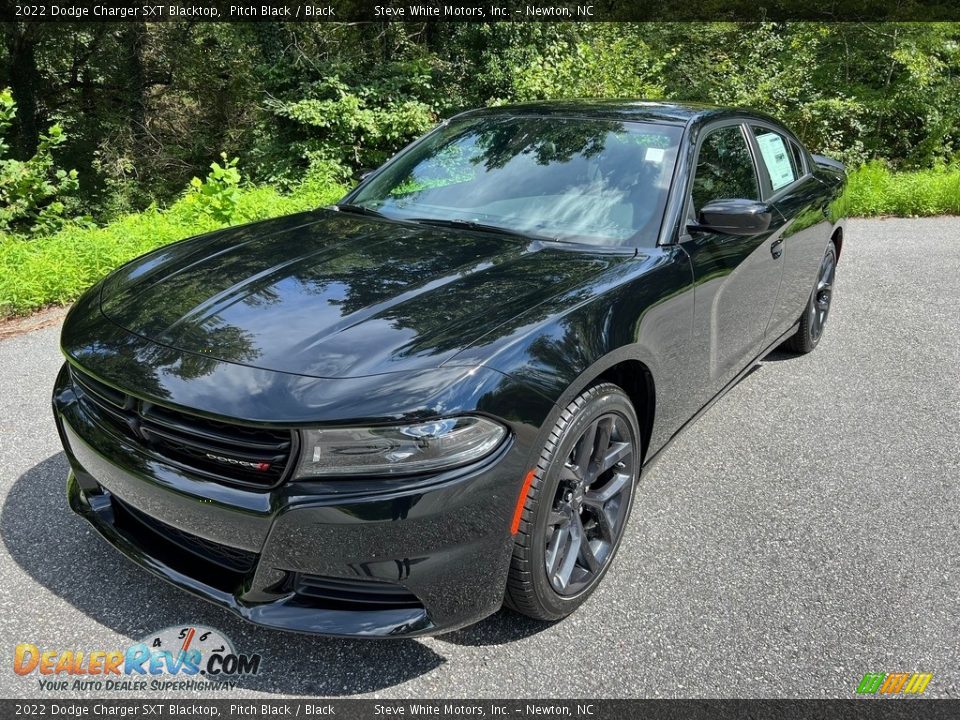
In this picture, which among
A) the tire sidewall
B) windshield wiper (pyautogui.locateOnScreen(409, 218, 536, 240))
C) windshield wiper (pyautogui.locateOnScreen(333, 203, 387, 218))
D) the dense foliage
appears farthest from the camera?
the dense foliage

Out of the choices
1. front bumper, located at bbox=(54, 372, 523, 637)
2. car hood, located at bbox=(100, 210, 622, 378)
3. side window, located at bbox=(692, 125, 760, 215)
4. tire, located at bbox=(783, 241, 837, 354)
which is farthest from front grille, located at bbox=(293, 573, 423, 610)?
tire, located at bbox=(783, 241, 837, 354)

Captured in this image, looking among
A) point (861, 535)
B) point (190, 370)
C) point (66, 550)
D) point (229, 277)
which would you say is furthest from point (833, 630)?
point (66, 550)

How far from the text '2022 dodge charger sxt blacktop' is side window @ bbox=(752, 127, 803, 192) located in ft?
2.22

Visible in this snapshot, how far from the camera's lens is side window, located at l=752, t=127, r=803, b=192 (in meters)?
3.98

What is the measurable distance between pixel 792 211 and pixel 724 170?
742 millimetres

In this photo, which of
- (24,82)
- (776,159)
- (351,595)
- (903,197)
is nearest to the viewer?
(351,595)

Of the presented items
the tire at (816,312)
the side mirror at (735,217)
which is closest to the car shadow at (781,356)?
the tire at (816,312)

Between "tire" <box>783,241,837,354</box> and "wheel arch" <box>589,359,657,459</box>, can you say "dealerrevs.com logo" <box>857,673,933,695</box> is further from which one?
"tire" <box>783,241,837,354</box>

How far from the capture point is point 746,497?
3223 mm

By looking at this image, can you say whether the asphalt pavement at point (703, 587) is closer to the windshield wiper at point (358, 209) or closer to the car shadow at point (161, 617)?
the car shadow at point (161, 617)

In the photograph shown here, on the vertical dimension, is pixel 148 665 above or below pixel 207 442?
below

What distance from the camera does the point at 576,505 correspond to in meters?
2.38

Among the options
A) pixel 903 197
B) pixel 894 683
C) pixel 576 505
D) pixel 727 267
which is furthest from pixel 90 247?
pixel 903 197

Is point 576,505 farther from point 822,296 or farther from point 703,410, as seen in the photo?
point 822,296
